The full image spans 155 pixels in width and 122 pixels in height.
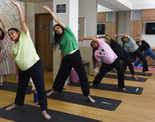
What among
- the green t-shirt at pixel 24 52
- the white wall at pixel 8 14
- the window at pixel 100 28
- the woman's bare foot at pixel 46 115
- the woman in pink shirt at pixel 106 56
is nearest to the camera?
the green t-shirt at pixel 24 52

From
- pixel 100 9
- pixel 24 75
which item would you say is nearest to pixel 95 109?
pixel 24 75

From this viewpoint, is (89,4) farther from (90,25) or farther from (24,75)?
(24,75)

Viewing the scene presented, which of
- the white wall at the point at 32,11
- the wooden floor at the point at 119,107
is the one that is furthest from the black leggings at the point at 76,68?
the white wall at the point at 32,11

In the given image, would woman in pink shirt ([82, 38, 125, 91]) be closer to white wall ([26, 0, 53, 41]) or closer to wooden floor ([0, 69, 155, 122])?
wooden floor ([0, 69, 155, 122])

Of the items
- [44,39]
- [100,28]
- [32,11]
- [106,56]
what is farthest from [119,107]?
[100,28]

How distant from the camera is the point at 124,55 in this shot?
4.50 metres

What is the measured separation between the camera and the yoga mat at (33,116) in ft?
8.06

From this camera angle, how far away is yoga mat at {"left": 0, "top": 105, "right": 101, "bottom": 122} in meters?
2.46

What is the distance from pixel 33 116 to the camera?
2568 millimetres

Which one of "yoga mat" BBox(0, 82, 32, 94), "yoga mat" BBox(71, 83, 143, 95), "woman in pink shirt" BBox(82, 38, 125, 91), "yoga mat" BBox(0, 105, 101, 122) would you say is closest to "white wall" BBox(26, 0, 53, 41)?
"yoga mat" BBox(0, 82, 32, 94)

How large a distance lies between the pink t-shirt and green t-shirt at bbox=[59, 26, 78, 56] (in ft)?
2.31

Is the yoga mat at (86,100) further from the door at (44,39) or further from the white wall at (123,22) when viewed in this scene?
the white wall at (123,22)

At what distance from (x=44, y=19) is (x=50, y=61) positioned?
1.38 meters

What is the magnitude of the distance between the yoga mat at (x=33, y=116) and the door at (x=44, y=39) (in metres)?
3.24
